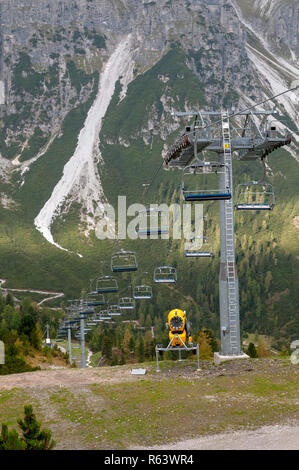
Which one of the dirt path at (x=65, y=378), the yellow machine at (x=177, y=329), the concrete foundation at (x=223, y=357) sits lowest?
the dirt path at (x=65, y=378)

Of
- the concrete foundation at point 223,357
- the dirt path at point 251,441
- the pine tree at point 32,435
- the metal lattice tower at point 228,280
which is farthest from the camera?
the metal lattice tower at point 228,280

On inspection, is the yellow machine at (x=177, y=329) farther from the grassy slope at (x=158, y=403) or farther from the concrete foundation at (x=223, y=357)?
the concrete foundation at (x=223, y=357)

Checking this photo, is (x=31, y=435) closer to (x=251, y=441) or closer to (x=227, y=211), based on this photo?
(x=251, y=441)

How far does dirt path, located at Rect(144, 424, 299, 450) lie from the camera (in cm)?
2222

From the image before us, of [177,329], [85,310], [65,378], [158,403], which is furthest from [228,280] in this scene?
[85,310]

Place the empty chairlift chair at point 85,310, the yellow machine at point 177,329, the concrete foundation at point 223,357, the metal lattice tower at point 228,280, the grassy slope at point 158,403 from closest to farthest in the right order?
1. the grassy slope at point 158,403
2. the yellow machine at point 177,329
3. the concrete foundation at point 223,357
4. the metal lattice tower at point 228,280
5. the empty chairlift chair at point 85,310

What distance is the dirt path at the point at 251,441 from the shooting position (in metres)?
22.2

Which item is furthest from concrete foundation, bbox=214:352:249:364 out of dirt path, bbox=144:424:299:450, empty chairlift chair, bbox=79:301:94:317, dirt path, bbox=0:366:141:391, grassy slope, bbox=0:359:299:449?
empty chairlift chair, bbox=79:301:94:317

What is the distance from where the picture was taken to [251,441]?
22922 millimetres

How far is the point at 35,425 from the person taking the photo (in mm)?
19750

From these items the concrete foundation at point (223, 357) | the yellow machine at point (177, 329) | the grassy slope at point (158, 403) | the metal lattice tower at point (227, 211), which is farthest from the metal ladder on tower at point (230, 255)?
the yellow machine at point (177, 329)

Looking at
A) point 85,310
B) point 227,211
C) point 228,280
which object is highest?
point 227,211

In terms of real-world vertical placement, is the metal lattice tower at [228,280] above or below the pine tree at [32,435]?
above
